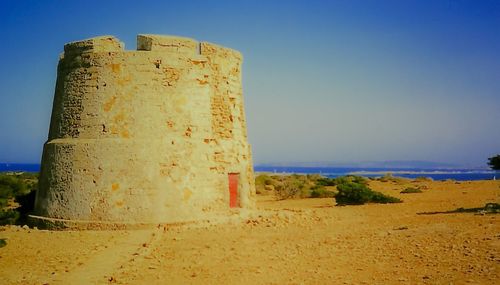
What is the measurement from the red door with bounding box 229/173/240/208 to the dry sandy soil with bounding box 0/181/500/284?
119cm

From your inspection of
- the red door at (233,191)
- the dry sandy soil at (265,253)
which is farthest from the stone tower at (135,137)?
the dry sandy soil at (265,253)

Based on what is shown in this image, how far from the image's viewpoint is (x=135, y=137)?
12.6 m

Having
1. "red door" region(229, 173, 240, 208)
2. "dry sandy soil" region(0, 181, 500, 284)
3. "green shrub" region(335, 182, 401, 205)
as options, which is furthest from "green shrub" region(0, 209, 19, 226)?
"green shrub" region(335, 182, 401, 205)

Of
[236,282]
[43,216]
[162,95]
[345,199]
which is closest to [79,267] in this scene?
[236,282]

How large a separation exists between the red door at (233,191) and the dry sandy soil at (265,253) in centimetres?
119

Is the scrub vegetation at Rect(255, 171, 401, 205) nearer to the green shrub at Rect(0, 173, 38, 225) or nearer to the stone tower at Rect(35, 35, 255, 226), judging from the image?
the stone tower at Rect(35, 35, 255, 226)

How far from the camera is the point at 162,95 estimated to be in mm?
13008

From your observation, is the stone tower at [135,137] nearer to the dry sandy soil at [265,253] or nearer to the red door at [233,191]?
the red door at [233,191]

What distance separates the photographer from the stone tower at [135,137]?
12.2m

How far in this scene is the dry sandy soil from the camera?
7.53 meters

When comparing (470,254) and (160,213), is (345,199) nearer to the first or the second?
(160,213)

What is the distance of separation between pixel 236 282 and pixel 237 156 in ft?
24.8

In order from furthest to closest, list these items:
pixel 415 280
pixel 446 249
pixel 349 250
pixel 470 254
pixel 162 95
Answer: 1. pixel 162 95
2. pixel 349 250
3. pixel 446 249
4. pixel 470 254
5. pixel 415 280

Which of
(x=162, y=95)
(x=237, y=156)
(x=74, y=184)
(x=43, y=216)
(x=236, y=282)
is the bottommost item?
(x=236, y=282)
